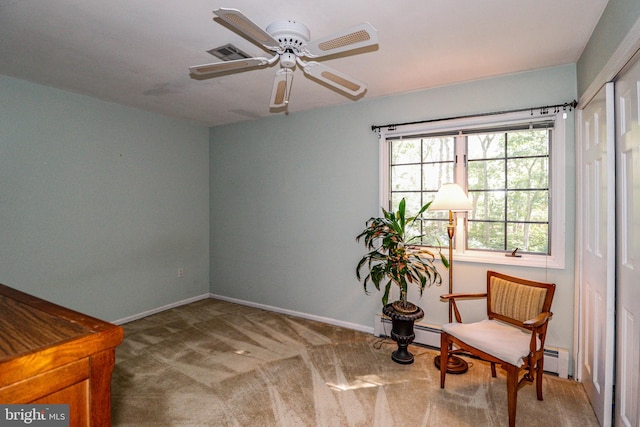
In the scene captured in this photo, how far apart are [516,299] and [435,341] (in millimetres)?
963

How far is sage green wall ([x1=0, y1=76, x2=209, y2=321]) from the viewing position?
310 cm

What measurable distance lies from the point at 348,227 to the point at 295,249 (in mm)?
808

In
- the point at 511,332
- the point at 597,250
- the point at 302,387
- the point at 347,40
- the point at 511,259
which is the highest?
the point at 347,40

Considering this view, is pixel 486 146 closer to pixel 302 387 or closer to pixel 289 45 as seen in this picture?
pixel 289 45

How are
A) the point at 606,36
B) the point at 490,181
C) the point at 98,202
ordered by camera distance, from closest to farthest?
the point at 606,36
the point at 490,181
the point at 98,202

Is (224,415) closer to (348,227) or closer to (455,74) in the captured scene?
(348,227)

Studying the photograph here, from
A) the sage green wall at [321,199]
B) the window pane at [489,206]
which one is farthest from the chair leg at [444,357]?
the window pane at [489,206]

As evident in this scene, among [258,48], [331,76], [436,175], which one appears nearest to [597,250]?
[436,175]

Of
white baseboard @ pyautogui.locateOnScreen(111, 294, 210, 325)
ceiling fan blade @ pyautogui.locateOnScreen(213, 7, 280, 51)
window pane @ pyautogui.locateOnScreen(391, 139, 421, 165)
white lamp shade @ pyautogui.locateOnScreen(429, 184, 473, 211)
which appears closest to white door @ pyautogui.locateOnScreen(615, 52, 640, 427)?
white lamp shade @ pyautogui.locateOnScreen(429, 184, 473, 211)

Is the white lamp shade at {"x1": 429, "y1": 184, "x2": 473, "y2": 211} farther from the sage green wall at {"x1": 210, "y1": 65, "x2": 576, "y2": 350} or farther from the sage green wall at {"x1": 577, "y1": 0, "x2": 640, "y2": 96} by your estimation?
the sage green wall at {"x1": 577, "y1": 0, "x2": 640, "y2": 96}

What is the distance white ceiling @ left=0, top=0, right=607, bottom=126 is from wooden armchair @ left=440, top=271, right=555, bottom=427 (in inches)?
69.0

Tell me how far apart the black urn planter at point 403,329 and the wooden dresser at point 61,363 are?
7.83 feet

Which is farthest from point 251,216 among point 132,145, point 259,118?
point 132,145

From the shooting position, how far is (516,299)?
8.18 feet
